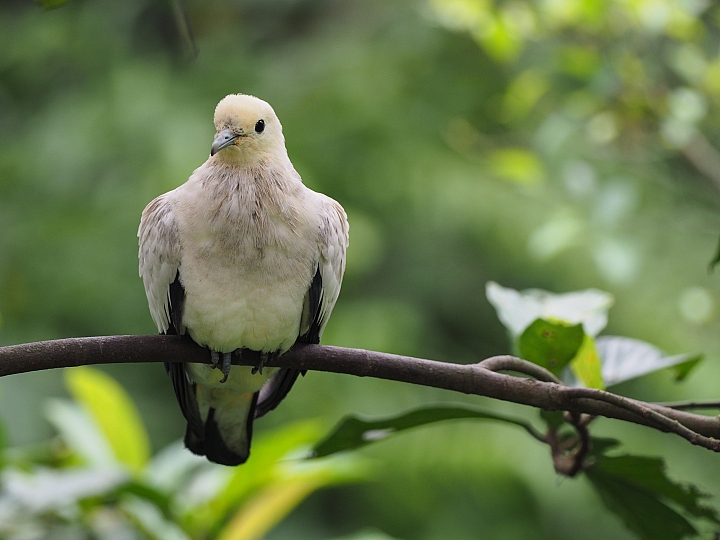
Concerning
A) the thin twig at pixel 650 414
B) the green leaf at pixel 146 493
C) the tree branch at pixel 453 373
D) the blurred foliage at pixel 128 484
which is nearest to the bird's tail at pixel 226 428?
the blurred foliage at pixel 128 484

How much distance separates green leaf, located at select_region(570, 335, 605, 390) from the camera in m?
1.95

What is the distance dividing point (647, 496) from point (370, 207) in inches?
159

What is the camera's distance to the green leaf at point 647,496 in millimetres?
1831

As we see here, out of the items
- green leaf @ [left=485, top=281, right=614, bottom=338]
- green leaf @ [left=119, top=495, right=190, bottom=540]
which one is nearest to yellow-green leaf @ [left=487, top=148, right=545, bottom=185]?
green leaf @ [left=485, top=281, right=614, bottom=338]

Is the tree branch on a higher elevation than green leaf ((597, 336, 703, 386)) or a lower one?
higher

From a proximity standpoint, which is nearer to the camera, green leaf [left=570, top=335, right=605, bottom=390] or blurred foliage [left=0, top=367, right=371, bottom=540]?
green leaf [left=570, top=335, right=605, bottom=390]

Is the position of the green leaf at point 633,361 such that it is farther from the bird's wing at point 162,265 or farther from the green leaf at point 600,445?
the bird's wing at point 162,265

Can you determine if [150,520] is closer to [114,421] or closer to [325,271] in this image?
[114,421]

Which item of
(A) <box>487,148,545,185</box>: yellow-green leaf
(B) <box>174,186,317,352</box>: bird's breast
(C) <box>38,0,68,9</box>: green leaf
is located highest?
(C) <box>38,0,68,9</box>: green leaf

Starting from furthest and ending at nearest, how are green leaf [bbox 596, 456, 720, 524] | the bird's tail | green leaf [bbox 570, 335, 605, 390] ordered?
the bird's tail, green leaf [bbox 570, 335, 605, 390], green leaf [bbox 596, 456, 720, 524]

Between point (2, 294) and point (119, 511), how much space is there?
2.99 metres

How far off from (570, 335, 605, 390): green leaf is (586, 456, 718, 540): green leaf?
0.63ft

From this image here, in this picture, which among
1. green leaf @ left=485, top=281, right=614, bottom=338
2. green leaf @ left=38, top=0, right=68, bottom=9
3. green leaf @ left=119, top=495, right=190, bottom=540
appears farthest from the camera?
green leaf @ left=119, top=495, right=190, bottom=540

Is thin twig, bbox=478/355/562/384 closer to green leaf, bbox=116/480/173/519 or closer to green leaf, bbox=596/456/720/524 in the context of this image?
green leaf, bbox=596/456/720/524
